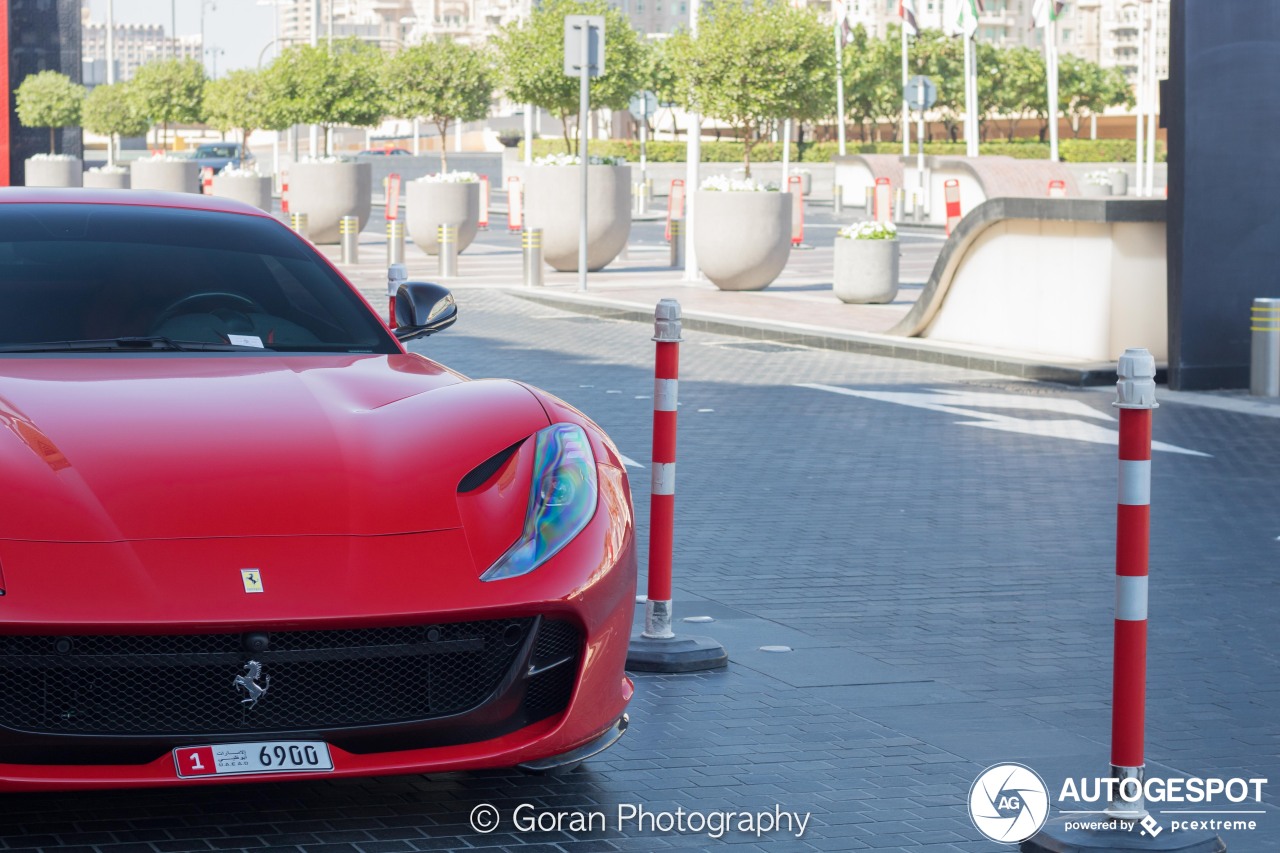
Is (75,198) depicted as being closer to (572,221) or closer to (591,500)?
(591,500)

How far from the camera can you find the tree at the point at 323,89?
43438 millimetres

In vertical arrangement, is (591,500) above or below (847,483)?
above

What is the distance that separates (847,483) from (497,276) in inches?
665

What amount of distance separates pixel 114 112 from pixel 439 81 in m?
10.7

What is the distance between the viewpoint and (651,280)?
25797 mm

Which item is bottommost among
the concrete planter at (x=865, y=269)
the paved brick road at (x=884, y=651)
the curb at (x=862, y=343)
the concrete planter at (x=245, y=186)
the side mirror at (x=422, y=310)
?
the paved brick road at (x=884, y=651)

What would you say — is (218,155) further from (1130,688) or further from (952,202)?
(1130,688)

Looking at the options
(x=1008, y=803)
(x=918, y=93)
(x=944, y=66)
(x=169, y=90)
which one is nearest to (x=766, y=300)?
(x=1008, y=803)

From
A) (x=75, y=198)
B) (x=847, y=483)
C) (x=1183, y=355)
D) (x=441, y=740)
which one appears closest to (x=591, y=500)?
(x=441, y=740)

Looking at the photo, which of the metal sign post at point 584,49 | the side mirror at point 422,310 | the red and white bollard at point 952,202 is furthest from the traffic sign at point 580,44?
the red and white bollard at point 952,202

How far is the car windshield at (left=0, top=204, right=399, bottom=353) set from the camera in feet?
16.6

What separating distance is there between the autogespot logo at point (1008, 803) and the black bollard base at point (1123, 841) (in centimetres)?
8

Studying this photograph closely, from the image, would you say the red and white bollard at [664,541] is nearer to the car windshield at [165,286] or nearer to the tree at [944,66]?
the car windshield at [165,286]

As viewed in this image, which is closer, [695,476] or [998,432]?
[695,476]
